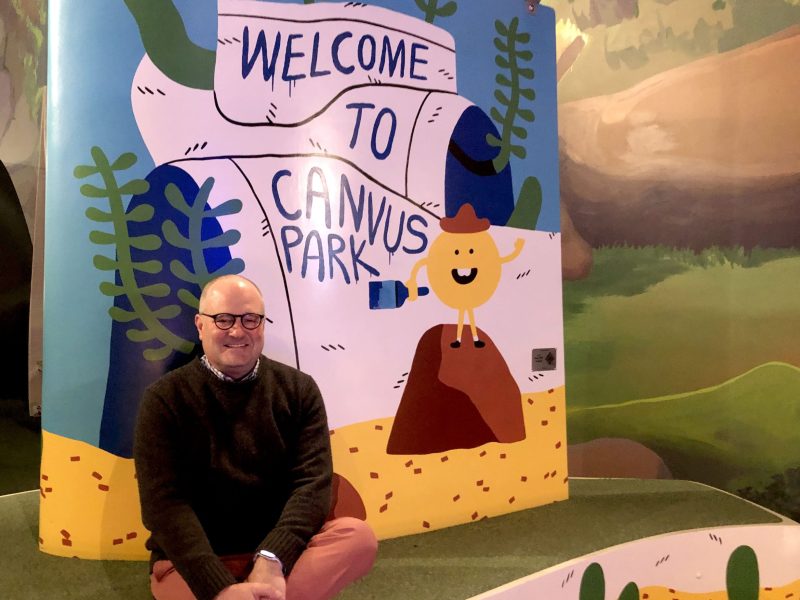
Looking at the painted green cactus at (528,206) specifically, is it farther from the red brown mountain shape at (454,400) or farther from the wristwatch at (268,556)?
the wristwatch at (268,556)

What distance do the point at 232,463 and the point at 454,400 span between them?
48.3 inches

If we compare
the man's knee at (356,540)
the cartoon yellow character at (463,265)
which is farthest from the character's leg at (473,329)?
the man's knee at (356,540)

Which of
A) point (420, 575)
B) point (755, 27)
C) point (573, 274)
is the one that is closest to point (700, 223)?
point (573, 274)

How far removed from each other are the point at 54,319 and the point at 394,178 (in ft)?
4.82

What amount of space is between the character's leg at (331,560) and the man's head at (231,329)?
1.88ft

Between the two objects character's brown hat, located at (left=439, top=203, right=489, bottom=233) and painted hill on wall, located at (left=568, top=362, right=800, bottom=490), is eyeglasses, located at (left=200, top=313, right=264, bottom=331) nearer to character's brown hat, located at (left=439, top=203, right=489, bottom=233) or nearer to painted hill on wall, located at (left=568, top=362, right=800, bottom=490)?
character's brown hat, located at (left=439, top=203, right=489, bottom=233)

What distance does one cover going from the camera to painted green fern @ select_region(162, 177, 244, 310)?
2314 millimetres

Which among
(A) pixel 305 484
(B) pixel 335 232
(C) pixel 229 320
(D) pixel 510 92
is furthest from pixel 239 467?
(D) pixel 510 92

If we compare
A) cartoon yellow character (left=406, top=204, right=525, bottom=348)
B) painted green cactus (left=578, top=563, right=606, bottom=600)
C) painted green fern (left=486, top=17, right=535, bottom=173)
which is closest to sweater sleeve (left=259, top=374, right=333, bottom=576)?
cartoon yellow character (left=406, top=204, right=525, bottom=348)

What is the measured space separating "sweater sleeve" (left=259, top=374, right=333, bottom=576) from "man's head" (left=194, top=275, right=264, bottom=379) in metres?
0.22

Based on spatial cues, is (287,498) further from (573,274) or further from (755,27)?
(755,27)

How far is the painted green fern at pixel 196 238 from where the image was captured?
231 centimetres

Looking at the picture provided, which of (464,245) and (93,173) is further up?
(93,173)

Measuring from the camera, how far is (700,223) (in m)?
3.70
